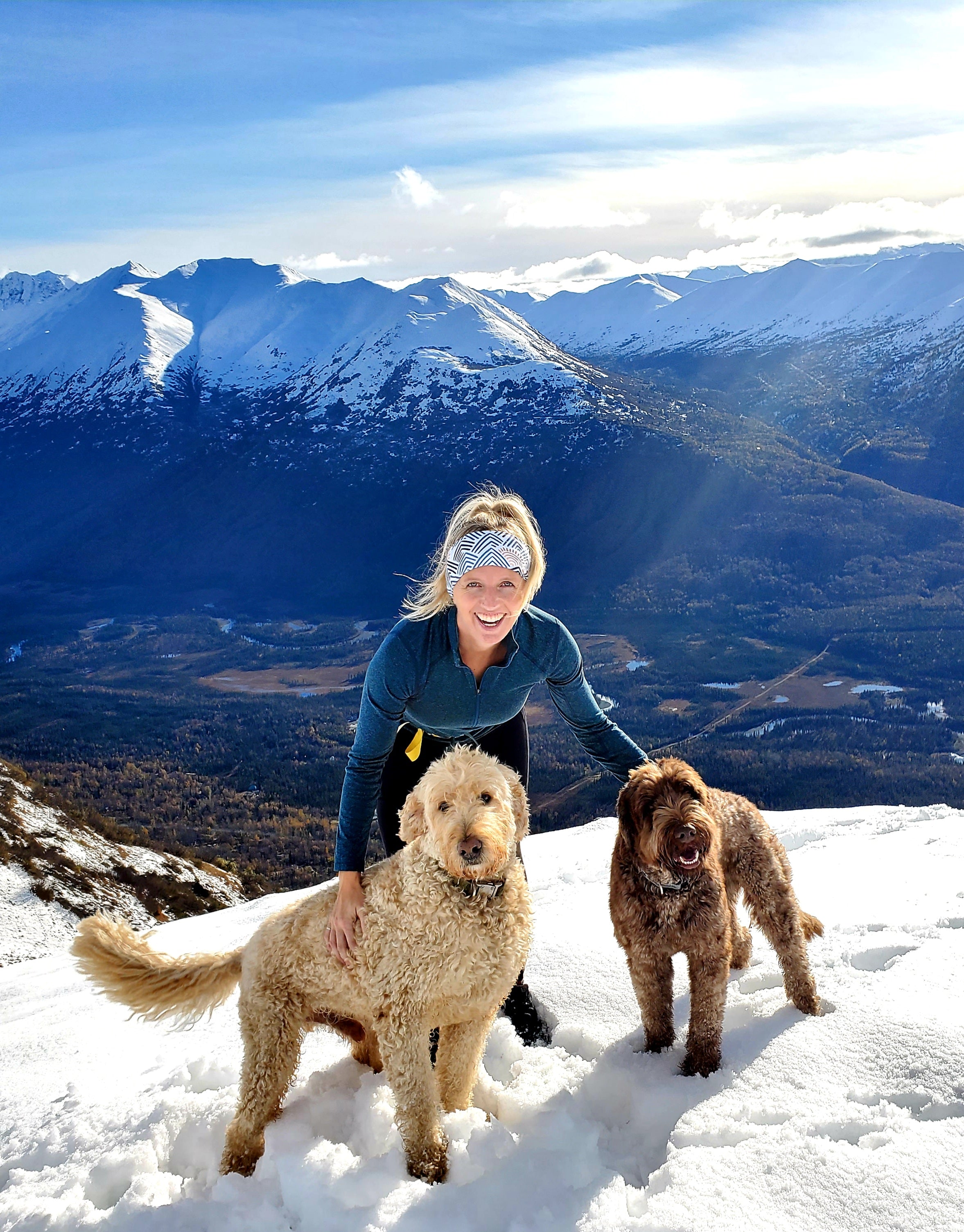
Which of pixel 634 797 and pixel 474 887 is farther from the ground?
pixel 634 797

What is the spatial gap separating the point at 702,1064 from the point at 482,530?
2521 mm

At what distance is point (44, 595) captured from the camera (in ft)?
460

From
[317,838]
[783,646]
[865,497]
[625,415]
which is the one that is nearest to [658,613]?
[783,646]

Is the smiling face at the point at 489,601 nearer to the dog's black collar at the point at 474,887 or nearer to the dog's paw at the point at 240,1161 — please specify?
the dog's black collar at the point at 474,887

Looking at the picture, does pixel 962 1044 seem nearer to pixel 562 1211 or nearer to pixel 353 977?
pixel 562 1211

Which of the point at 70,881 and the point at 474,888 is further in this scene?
the point at 70,881

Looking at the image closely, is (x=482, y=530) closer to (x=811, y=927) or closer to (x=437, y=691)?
(x=437, y=691)

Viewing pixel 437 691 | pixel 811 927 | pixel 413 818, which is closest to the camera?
pixel 413 818

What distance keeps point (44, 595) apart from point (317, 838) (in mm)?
124208

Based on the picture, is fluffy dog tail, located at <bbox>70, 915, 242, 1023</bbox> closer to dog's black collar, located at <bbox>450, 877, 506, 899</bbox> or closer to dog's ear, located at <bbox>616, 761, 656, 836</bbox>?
dog's black collar, located at <bbox>450, 877, 506, 899</bbox>

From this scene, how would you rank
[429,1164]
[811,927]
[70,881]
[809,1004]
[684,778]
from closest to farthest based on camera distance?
[429,1164] → [684,778] → [809,1004] → [811,927] → [70,881]

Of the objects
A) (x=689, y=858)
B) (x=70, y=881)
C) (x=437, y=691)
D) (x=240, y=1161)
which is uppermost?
(x=437, y=691)

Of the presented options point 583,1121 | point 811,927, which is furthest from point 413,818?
point 811,927

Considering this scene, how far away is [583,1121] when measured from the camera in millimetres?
3271
